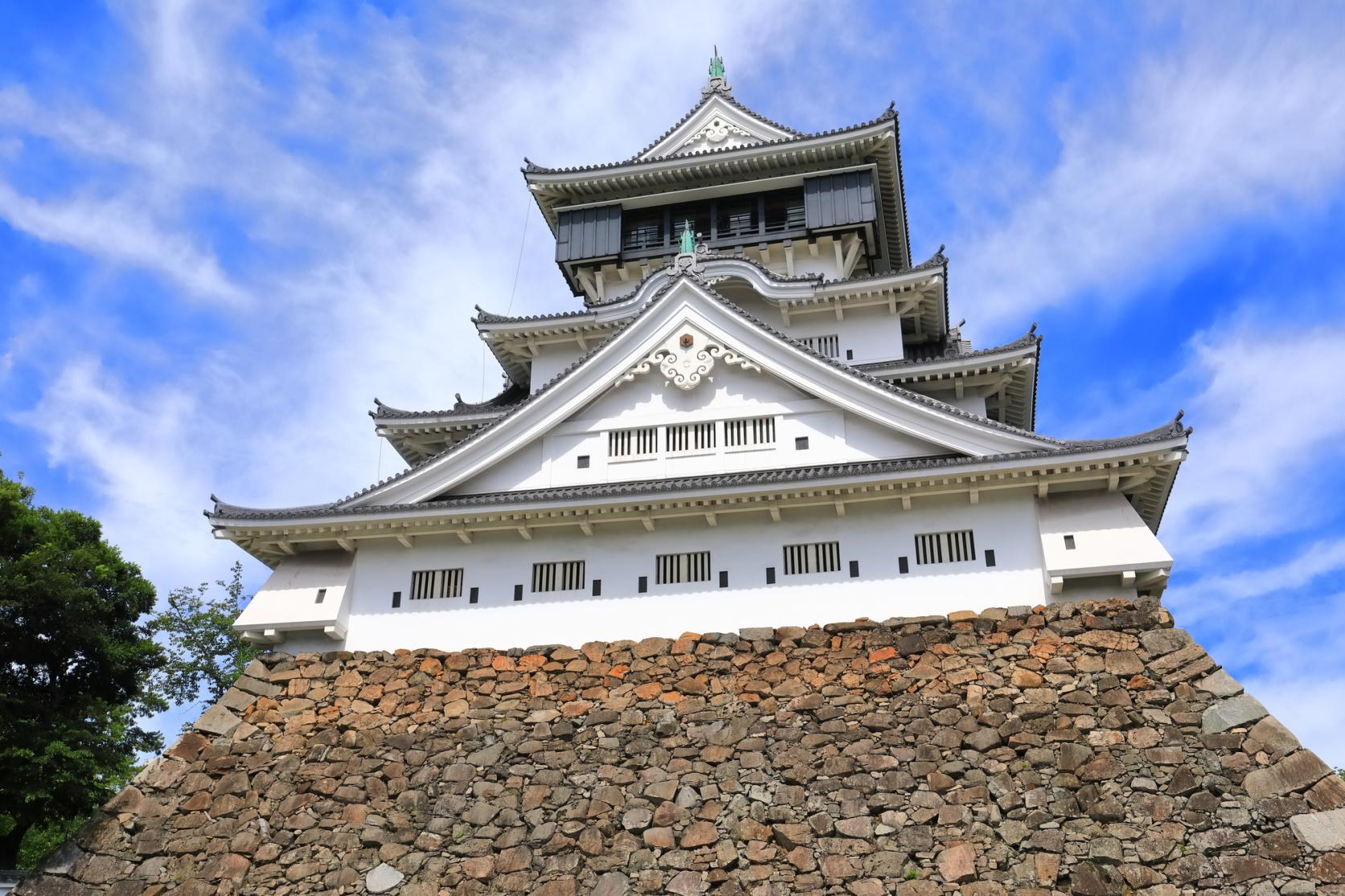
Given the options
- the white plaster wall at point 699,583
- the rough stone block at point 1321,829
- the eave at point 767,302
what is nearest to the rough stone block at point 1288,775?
the rough stone block at point 1321,829

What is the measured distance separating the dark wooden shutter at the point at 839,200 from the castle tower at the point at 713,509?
381 centimetres

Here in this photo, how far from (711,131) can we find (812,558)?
1237 cm

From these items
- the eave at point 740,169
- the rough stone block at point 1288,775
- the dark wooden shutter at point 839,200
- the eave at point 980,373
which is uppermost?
the eave at point 740,169

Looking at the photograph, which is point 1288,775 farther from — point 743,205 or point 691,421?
point 743,205

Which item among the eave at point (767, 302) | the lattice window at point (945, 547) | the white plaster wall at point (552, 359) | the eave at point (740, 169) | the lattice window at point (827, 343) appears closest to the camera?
the lattice window at point (945, 547)

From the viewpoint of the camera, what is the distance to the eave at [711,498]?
13.0 meters

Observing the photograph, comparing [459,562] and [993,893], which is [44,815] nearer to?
[459,562]

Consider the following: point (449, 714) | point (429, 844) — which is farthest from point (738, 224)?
point (429, 844)

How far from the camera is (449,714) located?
13.3 m

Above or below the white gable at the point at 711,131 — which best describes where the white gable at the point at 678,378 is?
below

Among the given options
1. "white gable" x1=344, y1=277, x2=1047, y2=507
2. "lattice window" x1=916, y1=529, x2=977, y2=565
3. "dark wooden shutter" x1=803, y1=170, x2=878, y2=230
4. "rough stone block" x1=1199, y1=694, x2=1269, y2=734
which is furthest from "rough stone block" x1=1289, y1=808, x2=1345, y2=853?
"dark wooden shutter" x1=803, y1=170, x2=878, y2=230

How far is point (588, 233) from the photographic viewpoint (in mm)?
21422

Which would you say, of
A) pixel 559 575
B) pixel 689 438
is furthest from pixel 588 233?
pixel 559 575

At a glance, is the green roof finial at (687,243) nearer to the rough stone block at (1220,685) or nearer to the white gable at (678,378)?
the white gable at (678,378)
